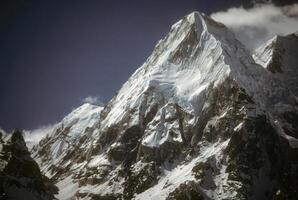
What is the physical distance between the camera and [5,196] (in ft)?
595

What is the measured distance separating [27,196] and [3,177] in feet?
46.8

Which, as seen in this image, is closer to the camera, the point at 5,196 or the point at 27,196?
the point at 5,196

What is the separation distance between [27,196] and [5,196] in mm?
17471

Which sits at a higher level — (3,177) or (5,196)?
(3,177)

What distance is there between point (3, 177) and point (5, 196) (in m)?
12.8

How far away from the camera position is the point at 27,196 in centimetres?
19775

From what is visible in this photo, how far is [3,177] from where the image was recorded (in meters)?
192
